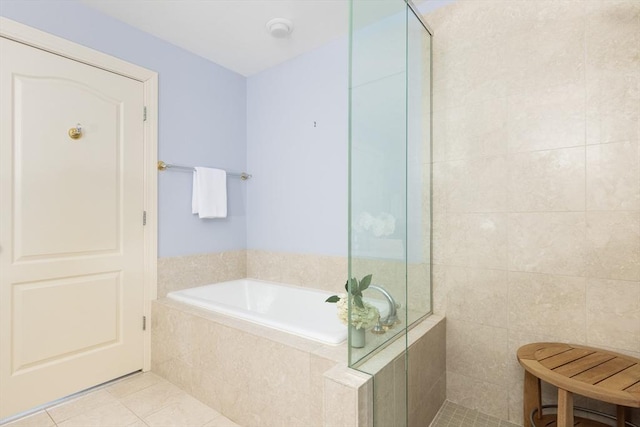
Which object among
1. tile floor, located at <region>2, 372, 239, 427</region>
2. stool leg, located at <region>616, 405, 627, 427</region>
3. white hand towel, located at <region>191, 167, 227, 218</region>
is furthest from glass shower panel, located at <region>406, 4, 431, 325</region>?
white hand towel, located at <region>191, 167, 227, 218</region>

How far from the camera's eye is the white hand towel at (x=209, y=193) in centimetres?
261

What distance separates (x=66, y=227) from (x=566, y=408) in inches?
105

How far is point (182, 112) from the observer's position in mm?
2570

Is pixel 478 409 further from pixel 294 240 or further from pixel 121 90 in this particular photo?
pixel 121 90

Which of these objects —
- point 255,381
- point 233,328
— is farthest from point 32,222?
point 255,381

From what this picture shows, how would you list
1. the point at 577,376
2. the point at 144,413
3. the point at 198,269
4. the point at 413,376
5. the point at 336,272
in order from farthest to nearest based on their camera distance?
the point at 198,269 < the point at 336,272 < the point at 144,413 < the point at 413,376 < the point at 577,376

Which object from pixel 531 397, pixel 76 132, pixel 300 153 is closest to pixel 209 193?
pixel 300 153

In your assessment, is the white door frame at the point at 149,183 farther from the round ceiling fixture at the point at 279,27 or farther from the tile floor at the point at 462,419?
the tile floor at the point at 462,419

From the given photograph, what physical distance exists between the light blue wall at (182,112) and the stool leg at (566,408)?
8.01ft

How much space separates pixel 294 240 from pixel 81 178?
1530 mm

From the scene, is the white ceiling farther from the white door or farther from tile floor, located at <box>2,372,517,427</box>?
tile floor, located at <box>2,372,517,427</box>

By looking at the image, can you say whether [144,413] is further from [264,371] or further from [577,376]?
[577,376]

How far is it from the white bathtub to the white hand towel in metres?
0.61

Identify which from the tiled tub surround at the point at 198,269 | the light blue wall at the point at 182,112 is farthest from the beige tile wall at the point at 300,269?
the light blue wall at the point at 182,112
